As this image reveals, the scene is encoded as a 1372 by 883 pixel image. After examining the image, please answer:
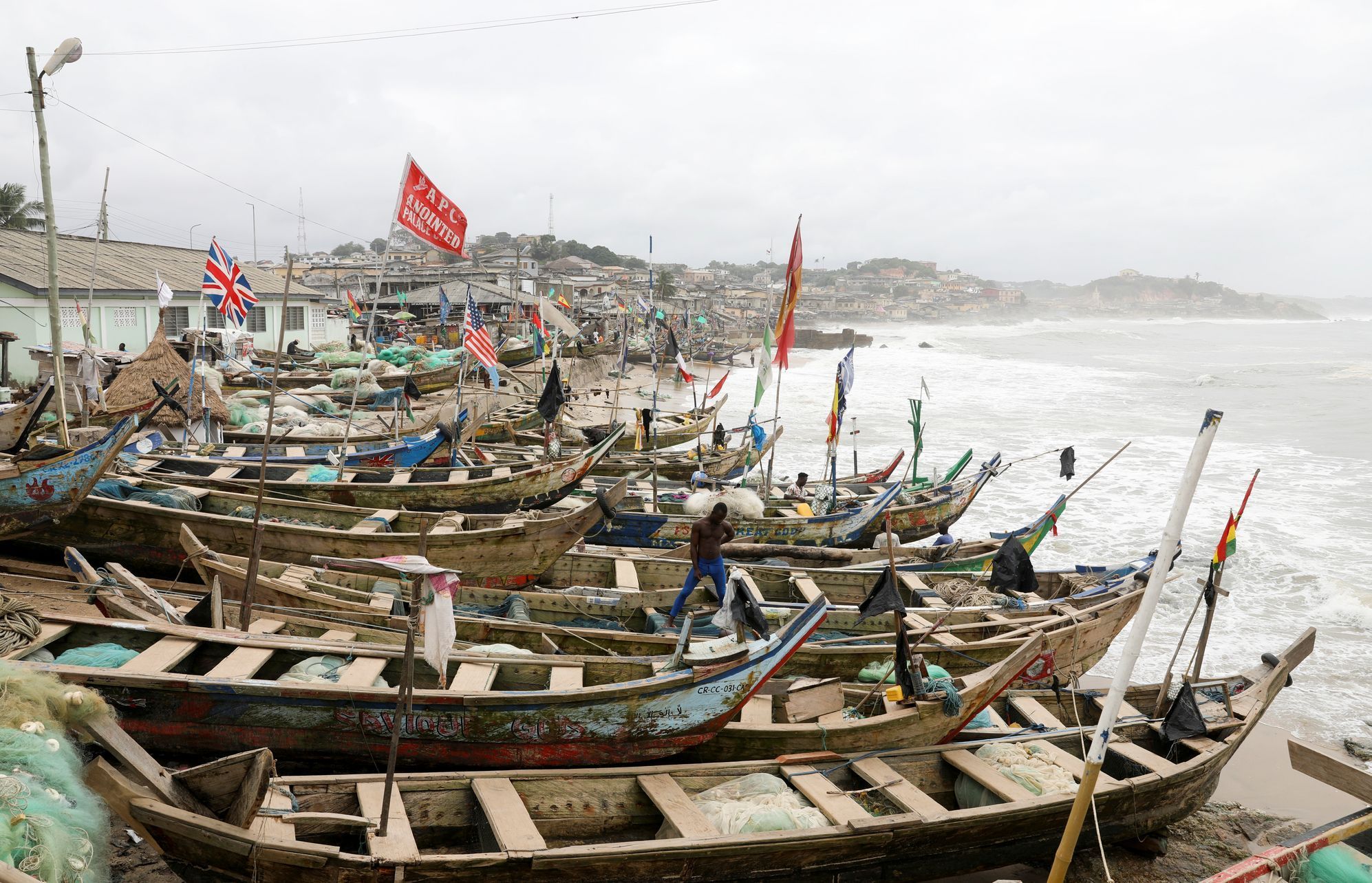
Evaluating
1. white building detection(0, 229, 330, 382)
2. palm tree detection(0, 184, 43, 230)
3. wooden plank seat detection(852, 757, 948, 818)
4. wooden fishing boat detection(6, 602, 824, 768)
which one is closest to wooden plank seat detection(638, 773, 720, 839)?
wooden fishing boat detection(6, 602, 824, 768)

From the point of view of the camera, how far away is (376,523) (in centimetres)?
1004

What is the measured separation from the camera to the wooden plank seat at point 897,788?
5.68 metres

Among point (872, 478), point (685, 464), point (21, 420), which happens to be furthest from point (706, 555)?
point (21, 420)

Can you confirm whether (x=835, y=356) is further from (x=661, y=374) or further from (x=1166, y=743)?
(x=1166, y=743)

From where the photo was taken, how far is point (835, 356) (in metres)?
66.4

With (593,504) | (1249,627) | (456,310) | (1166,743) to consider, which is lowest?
(1249,627)

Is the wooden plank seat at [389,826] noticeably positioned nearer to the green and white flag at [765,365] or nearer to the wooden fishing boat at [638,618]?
the wooden fishing boat at [638,618]

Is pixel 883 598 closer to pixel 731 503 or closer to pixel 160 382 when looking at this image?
pixel 731 503

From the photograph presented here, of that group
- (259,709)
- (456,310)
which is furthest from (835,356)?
(259,709)

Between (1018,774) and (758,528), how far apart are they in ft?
19.9

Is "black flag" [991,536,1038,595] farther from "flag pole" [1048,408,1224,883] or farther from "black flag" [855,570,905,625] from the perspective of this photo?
"flag pole" [1048,408,1224,883]

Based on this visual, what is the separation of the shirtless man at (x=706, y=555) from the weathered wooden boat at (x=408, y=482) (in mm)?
3632

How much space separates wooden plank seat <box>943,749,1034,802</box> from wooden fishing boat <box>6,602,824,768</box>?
153cm

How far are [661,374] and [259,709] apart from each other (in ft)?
131
